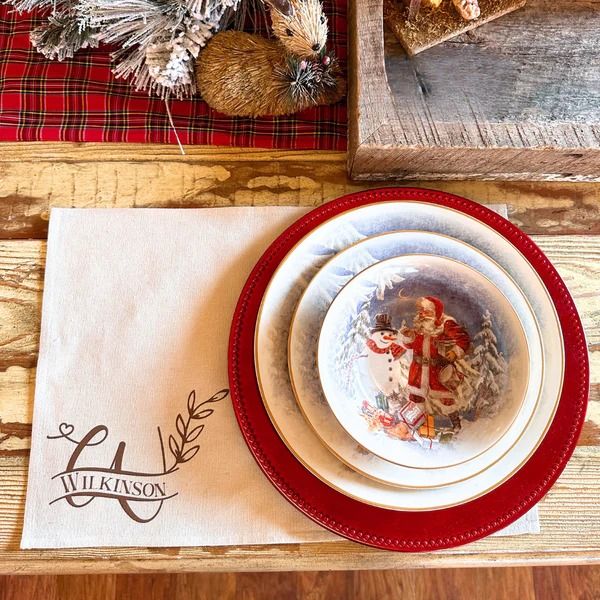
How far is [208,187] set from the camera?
685 millimetres

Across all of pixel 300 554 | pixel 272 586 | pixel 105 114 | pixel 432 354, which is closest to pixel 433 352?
Answer: pixel 432 354

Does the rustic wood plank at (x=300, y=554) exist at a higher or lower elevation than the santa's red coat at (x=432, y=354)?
lower

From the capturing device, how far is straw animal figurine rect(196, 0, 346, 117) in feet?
2.04

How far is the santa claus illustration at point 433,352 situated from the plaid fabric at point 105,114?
0.79 feet

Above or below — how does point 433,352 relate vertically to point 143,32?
below

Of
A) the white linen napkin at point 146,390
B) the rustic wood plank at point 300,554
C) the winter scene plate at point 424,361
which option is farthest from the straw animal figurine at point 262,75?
the rustic wood plank at point 300,554

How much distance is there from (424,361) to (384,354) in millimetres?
44

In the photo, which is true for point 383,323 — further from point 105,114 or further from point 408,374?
point 105,114

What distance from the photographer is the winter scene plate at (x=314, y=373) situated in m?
0.56

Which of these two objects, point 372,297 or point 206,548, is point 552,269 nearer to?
point 372,297

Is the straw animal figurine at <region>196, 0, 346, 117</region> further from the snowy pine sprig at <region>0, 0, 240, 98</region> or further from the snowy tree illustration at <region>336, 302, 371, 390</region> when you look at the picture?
the snowy tree illustration at <region>336, 302, 371, 390</region>

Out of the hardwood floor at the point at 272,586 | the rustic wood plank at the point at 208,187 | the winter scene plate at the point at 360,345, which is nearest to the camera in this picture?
the winter scene plate at the point at 360,345

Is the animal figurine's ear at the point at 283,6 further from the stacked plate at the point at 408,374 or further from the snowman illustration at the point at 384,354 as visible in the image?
the snowman illustration at the point at 384,354

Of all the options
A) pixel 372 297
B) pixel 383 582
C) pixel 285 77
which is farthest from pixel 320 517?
pixel 383 582
